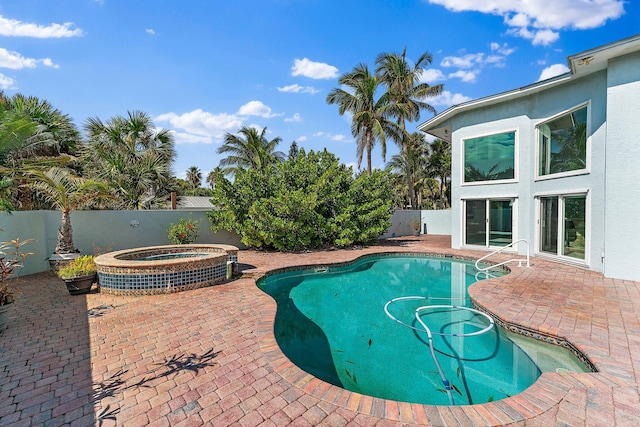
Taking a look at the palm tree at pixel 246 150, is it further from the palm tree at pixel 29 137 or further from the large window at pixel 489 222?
the large window at pixel 489 222

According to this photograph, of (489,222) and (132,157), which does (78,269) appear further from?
(489,222)

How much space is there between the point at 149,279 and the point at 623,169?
12.0 metres

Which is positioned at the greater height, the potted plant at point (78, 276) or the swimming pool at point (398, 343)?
the potted plant at point (78, 276)

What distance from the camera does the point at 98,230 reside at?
1091 centimetres

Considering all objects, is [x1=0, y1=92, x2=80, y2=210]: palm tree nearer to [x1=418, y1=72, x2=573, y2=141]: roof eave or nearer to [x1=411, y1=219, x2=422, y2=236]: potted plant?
[x1=418, y1=72, x2=573, y2=141]: roof eave

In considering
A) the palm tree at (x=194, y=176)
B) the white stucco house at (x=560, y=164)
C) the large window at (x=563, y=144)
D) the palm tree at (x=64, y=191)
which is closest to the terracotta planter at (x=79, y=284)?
the palm tree at (x=64, y=191)

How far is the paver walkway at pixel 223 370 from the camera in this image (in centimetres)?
282

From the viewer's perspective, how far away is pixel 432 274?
32.9ft

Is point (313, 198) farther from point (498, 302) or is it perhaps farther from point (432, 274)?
point (498, 302)

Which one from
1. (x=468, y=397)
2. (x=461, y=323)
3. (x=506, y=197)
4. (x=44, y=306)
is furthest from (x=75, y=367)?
(x=506, y=197)

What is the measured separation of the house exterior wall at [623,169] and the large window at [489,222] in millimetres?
4344

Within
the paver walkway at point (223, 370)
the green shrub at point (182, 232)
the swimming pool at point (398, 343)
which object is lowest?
the swimming pool at point (398, 343)

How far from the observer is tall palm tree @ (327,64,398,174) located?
2073 cm

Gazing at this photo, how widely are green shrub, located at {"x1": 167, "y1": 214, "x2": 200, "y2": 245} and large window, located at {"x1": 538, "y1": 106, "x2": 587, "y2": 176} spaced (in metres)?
14.0
